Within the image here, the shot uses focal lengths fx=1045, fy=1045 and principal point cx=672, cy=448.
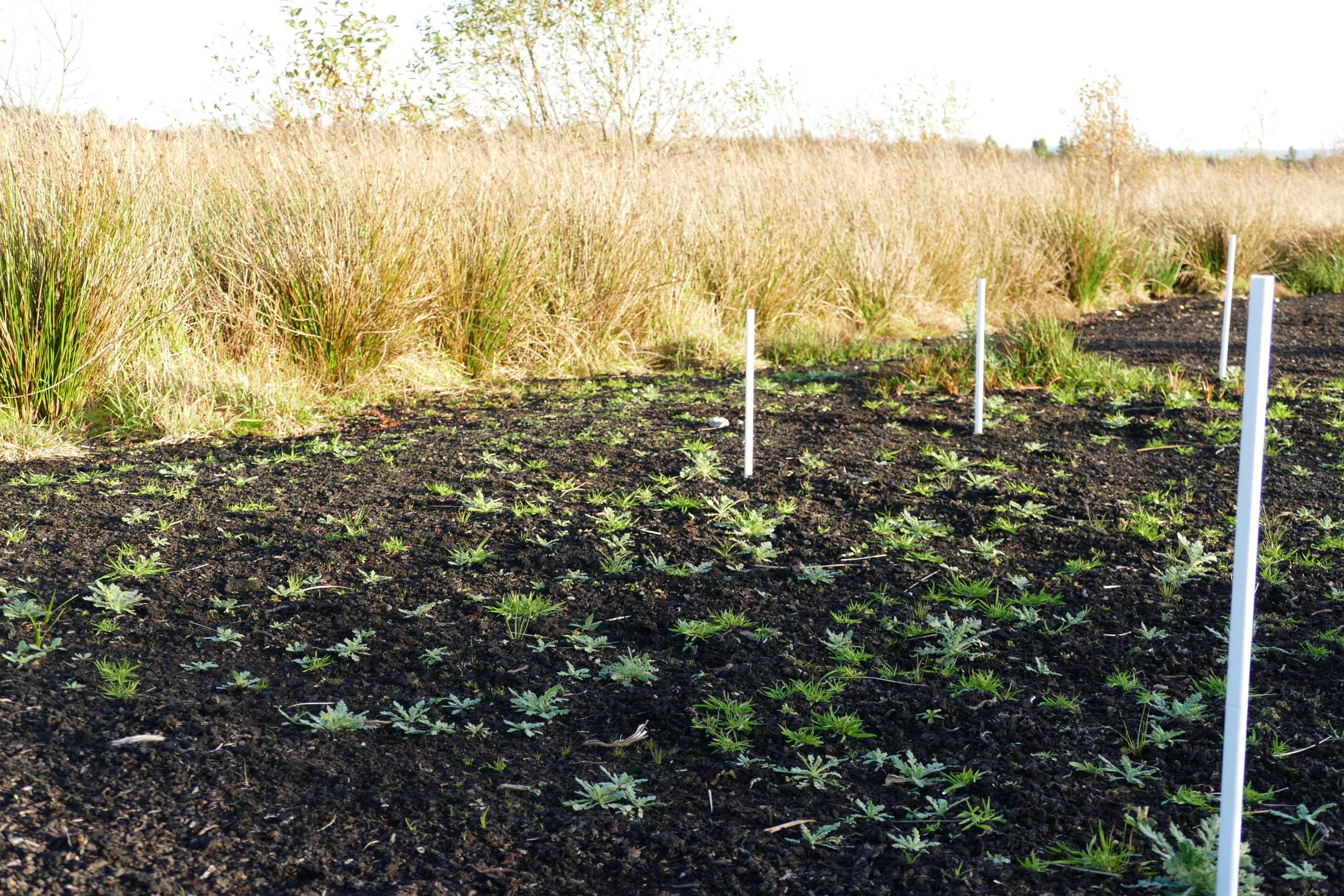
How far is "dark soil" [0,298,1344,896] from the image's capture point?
205cm

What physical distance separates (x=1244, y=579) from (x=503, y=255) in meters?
6.40

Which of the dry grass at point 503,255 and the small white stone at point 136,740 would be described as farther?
the dry grass at point 503,255

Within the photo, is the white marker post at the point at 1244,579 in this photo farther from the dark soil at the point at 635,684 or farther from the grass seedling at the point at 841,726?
the grass seedling at the point at 841,726

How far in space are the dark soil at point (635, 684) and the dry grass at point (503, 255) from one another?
1.26 meters

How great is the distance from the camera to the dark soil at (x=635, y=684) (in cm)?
205

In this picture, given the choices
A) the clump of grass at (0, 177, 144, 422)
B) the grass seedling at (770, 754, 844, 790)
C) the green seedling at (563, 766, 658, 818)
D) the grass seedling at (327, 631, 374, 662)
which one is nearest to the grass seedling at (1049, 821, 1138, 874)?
the grass seedling at (770, 754, 844, 790)

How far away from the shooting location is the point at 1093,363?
6598mm

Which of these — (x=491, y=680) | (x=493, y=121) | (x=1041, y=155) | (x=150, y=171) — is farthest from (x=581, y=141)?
(x=1041, y=155)

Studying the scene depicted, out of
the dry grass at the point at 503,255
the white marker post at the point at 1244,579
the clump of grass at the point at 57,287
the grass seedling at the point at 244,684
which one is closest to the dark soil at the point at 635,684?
the grass seedling at the point at 244,684

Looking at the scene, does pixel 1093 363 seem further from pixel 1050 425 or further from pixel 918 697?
pixel 918 697

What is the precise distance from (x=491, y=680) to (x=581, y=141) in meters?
7.39

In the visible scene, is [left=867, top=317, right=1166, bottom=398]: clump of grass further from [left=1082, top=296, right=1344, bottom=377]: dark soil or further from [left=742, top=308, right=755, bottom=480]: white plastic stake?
[left=742, top=308, right=755, bottom=480]: white plastic stake

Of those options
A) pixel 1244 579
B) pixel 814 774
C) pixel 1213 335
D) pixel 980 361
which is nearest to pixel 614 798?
pixel 814 774

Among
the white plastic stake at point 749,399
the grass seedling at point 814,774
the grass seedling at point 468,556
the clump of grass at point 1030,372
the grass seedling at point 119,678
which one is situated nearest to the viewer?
the grass seedling at point 814,774
